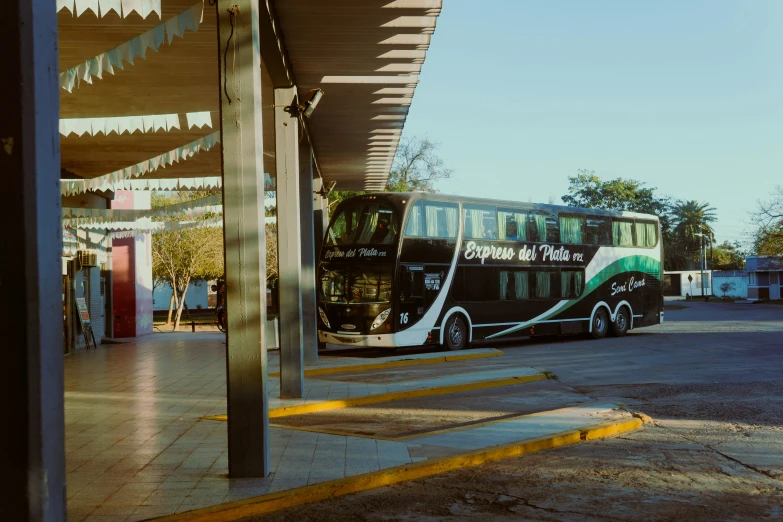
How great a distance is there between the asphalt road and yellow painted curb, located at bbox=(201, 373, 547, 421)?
0.63 m

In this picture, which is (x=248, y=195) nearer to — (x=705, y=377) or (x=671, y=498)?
(x=671, y=498)

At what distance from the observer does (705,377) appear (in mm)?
14086

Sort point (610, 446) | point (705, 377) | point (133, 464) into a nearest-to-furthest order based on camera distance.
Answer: point (133, 464), point (610, 446), point (705, 377)

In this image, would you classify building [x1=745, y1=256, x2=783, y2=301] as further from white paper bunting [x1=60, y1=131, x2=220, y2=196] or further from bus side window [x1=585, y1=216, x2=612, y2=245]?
white paper bunting [x1=60, y1=131, x2=220, y2=196]

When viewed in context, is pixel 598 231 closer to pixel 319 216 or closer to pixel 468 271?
pixel 468 271

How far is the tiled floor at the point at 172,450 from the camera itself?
6078 mm

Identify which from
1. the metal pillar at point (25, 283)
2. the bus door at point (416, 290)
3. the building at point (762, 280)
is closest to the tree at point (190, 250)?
the bus door at point (416, 290)

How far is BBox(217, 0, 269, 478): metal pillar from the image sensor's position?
6.70 meters

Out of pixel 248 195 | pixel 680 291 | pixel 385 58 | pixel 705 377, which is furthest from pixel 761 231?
pixel 248 195

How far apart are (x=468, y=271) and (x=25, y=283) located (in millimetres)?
19384

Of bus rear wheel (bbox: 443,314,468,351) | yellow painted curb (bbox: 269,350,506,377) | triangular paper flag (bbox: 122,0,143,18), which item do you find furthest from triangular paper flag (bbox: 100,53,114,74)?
bus rear wheel (bbox: 443,314,468,351)

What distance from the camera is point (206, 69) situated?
1188 cm

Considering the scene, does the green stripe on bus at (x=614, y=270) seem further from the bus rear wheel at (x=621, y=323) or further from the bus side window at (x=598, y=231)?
the bus rear wheel at (x=621, y=323)

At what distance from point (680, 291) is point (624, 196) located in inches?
555
